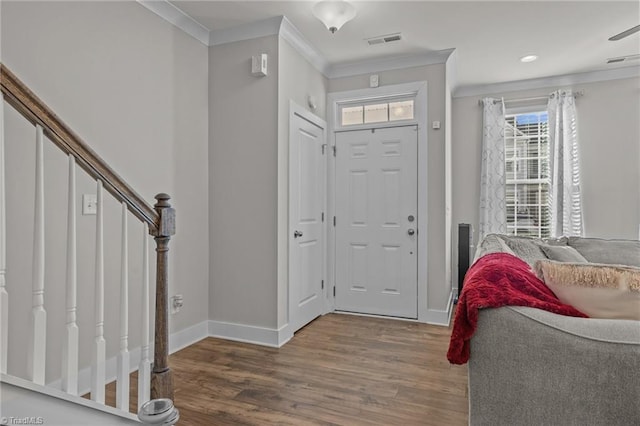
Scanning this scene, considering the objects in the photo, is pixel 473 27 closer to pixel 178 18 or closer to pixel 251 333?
pixel 178 18

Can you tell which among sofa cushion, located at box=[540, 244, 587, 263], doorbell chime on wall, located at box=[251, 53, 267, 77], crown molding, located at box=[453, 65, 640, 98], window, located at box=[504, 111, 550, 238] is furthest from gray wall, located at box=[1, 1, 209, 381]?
window, located at box=[504, 111, 550, 238]

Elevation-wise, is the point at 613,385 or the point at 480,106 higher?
the point at 480,106

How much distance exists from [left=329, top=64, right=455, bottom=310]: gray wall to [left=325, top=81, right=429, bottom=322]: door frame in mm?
42

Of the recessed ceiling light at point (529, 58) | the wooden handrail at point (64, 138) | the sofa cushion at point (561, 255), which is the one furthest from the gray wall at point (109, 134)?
the recessed ceiling light at point (529, 58)

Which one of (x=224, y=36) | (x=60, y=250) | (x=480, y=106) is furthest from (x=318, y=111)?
(x=60, y=250)

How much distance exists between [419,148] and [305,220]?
1403mm

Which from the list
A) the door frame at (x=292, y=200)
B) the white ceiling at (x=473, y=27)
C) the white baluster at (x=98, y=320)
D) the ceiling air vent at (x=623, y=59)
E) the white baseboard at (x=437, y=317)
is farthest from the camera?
the ceiling air vent at (x=623, y=59)

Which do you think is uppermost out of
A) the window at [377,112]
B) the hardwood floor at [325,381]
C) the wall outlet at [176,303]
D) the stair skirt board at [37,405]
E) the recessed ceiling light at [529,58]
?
the recessed ceiling light at [529,58]

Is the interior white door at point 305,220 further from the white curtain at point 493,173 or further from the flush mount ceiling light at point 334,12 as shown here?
the white curtain at point 493,173

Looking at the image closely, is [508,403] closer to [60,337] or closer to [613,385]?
[613,385]

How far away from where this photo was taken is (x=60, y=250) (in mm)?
2166

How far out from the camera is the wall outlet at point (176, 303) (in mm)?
2982

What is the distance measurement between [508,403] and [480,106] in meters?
4.41

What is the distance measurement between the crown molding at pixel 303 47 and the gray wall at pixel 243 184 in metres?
0.15
